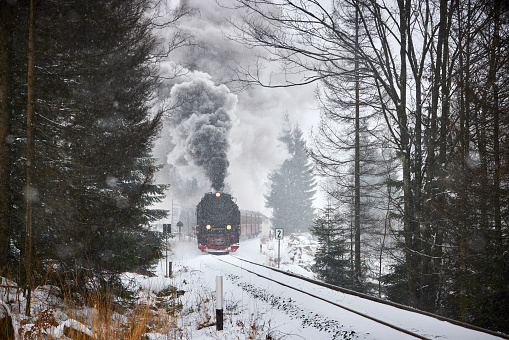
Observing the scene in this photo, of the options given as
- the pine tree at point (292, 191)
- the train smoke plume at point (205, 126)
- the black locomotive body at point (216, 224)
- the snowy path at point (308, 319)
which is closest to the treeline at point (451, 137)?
the snowy path at point (308, 319)

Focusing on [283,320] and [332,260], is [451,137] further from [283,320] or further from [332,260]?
[332,260]

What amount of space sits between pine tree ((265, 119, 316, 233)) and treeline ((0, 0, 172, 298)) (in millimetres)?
37706

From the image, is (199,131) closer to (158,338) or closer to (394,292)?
(394,292)

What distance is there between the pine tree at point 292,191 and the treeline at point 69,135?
37.7m

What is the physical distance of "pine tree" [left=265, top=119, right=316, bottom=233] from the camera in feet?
144

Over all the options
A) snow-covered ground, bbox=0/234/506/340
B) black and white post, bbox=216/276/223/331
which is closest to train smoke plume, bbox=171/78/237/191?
snow-covered ground, bbox=0/234/506/340

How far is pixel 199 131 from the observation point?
2933 centimetres

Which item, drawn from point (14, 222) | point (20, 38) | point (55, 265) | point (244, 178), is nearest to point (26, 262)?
point (55, 265)

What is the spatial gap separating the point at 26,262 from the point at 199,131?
Answer: 970 inches

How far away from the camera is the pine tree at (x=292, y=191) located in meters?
43.9

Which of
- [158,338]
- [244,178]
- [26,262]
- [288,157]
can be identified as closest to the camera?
[158,338]

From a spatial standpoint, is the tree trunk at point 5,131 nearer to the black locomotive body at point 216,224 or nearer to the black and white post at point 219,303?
the black and white post at point 219,303

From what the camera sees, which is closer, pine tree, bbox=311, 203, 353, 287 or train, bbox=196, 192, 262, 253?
pine tree, bbox=311, 203, 353, 287

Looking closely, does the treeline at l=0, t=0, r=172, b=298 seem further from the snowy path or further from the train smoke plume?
the train smoke plume
